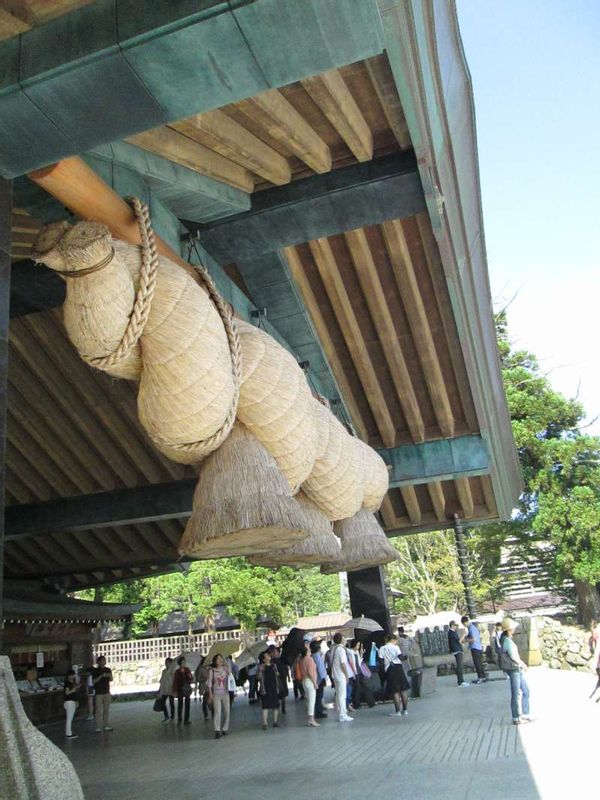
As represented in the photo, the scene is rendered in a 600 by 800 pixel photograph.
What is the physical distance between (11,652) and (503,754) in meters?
12.1

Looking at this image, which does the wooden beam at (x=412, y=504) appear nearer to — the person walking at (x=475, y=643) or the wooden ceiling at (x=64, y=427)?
the person walking at (x=475, y=643)

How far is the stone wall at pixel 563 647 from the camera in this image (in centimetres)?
1770

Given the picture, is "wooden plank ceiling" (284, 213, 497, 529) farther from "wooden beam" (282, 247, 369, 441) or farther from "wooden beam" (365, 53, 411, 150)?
"wooden beam" (365, 53, 411, 150)

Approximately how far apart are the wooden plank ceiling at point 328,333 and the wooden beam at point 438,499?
28mm

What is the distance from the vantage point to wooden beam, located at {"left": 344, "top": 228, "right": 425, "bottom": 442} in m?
6.54

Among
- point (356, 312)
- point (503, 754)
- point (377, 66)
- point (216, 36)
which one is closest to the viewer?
point (216, 36)

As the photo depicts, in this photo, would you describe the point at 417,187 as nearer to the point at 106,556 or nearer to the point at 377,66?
the point at 377,66

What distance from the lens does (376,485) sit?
5.23 metres

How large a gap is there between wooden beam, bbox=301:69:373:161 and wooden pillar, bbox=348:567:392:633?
885 cm

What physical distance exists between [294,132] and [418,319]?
3127 mm

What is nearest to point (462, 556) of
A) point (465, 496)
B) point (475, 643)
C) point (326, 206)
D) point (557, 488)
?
point (465, 496)

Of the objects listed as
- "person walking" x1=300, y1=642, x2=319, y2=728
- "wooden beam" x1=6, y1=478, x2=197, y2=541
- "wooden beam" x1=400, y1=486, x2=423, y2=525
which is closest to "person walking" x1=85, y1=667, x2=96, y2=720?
"wooden beam" x1=6, y1=478, x2=197, y2=541

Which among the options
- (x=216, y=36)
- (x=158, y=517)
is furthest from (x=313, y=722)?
(x=216, y=36)

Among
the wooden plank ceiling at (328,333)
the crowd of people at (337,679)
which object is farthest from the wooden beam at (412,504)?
the crowd of people at (337,679)
